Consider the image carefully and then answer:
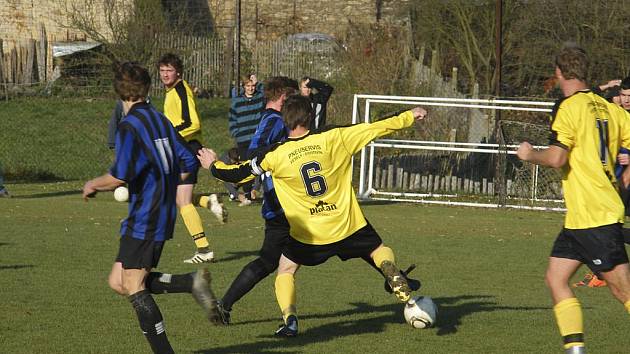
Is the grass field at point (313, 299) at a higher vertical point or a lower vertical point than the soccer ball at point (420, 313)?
lower

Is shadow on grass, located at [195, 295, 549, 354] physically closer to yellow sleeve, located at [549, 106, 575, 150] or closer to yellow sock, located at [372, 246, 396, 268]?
yellow sock, located at [372, 246, 396, 268]

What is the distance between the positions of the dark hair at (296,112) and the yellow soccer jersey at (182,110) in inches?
164

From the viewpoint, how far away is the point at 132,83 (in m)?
6.34

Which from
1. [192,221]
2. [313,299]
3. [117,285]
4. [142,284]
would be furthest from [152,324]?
[192,221]

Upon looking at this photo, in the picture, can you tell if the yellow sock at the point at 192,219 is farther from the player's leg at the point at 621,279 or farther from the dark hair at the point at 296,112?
the player's leg at the point at 621,279

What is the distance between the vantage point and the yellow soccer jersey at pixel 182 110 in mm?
11328

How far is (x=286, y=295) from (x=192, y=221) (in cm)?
316

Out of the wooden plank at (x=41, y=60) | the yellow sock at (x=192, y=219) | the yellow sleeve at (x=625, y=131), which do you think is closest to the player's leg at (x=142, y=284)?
the yellow sleeve at (x=625, y=131)

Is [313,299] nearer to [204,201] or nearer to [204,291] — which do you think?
[204,201]

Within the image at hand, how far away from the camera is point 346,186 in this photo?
7457mm

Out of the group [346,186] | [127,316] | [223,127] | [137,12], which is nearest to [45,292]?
[127,316]

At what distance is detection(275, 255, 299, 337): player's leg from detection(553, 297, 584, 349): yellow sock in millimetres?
1922

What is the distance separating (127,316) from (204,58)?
2124cm

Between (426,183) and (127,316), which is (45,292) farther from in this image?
(426,183)
